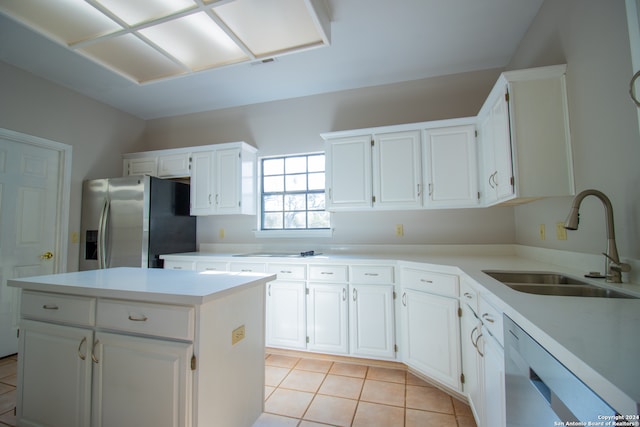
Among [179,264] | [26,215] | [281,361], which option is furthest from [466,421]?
[26,215]

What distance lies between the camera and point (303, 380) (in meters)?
2.27

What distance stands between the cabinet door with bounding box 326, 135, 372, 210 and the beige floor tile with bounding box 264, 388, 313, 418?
5.54 feet

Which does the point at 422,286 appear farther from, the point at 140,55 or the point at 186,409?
the point at 140,55

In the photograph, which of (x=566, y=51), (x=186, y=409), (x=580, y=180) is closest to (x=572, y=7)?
(x=566, y=51)

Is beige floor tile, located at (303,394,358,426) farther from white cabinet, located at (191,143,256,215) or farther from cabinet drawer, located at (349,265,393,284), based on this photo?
white cabinet, located at (191,143,256,215)

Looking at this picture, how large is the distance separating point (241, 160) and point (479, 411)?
10.1ft

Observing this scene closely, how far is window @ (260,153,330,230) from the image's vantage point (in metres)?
3.40

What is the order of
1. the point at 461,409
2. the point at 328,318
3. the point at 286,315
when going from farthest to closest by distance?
the point at 286,315 < the point at 328,318 < the point at 461,409

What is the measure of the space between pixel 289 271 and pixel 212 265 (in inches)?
34.5

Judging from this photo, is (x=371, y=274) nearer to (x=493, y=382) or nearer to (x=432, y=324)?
(x=432, y=324)

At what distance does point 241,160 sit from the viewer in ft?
10.8

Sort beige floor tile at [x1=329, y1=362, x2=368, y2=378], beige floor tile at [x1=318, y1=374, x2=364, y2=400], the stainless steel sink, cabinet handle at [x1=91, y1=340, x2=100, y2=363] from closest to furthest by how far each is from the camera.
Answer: the stainless steel sink < cabinet handle at [x1=91, y1=340, x2=100, y2=363] < beige floor tile at [x1=318, y1=374, x2=364, y2=400] < beige floor tile at [x1=329, y1=362, x2=368, y2=378]

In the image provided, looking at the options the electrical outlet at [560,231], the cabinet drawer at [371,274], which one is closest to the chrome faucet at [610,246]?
the electrical outlet at [560,231]

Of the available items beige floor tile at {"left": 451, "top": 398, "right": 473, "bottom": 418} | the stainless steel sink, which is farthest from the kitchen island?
the stainless steel sink
